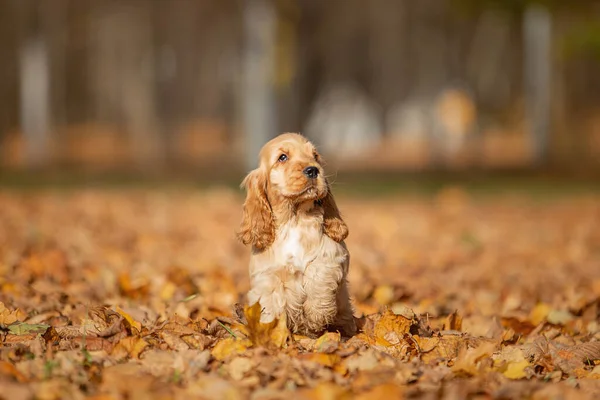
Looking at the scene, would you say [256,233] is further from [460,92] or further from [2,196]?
[460,92]

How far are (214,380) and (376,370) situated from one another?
2.36 feet

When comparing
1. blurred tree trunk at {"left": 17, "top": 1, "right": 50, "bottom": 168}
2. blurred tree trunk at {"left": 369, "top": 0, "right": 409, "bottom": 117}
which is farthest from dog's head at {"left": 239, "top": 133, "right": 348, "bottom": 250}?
blurred tree trunk at {"left": 369, "top": 0, "right": 409, "bottom": 117}

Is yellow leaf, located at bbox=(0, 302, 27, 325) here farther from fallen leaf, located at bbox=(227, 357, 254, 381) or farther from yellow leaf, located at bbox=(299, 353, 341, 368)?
yellow leaf, located at bbox=(299, 353, 341, 368)

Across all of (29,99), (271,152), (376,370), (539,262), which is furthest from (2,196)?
(29,99)

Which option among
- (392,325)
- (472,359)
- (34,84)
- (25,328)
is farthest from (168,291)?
(34,84)

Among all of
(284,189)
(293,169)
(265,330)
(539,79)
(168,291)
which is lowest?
(168,291)

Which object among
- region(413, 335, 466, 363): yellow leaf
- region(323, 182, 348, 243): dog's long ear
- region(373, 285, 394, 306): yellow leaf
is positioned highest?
Answer: region(323, 182, 348, 243): dog's long ear

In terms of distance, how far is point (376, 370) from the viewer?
358 cm

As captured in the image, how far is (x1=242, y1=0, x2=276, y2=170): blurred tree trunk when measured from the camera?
2072cm

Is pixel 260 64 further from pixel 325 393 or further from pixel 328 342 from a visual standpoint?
pixel 325 393

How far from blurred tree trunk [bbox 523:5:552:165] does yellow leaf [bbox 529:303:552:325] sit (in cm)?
2162

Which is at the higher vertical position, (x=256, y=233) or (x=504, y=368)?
(x=256, y=233)

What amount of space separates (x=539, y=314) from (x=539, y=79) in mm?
22712

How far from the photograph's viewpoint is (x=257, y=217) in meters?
4.26
